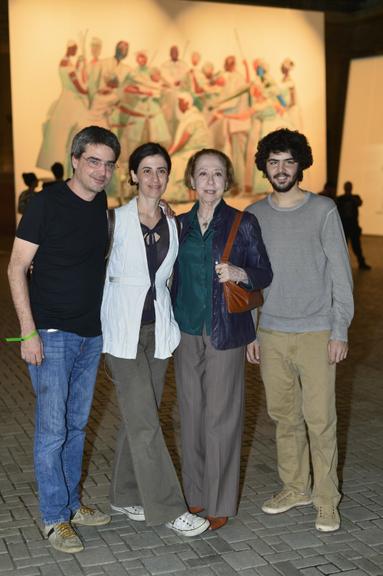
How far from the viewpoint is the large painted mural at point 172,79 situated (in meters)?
18.1

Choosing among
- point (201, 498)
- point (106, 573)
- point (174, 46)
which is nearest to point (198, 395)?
point (201, 498)

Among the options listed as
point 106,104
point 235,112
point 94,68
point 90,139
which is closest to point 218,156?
point 90,139

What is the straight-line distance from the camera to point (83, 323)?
420cm

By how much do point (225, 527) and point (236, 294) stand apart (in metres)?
1.26

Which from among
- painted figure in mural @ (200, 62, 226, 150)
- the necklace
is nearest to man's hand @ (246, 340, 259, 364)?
the necklace

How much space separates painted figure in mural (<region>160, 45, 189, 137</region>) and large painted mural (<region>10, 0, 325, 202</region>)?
0.02 meters

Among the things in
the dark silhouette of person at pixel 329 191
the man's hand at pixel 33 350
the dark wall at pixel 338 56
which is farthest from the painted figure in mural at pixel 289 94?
the man's hand at pixel 33 350

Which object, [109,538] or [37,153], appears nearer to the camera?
[109,538]

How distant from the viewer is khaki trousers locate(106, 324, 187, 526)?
14.1 ft

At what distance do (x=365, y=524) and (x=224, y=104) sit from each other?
16480mm

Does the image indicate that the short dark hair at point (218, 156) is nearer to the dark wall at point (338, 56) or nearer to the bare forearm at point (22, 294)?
the bare forearm at point (22, 294)

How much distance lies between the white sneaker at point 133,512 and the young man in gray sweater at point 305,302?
711mm

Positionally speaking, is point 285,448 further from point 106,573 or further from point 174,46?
point 174,46

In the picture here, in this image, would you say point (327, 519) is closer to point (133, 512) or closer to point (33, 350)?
point (133, 512)
